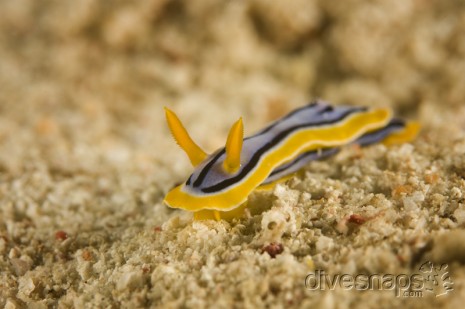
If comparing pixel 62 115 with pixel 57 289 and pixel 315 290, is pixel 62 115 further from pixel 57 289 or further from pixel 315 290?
pixel 315 290

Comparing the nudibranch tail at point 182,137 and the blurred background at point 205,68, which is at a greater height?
the blurred background at point 205,68

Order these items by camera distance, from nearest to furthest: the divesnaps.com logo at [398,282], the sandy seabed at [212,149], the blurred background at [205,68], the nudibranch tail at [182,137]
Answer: the divesnaps.com logo at [398,282], the sandy seabed at [212,149], the nudibranch tail at [182,137], the blurred background at [205,68]

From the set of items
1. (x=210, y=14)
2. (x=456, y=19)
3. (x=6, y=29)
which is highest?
(x=6, y=29)

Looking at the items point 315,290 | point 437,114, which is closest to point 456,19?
point 437,114

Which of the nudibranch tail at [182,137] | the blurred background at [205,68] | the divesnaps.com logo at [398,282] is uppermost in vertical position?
the blurred background at [205,68]

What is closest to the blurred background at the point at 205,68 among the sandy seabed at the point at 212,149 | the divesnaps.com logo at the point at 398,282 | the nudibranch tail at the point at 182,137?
the sandy seabed at the point at 212,149

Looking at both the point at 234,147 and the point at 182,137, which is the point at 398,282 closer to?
the point at 234,147

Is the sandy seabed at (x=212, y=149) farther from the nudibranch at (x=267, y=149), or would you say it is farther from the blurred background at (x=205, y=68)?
the nudibranch at (x=267, y=149)
